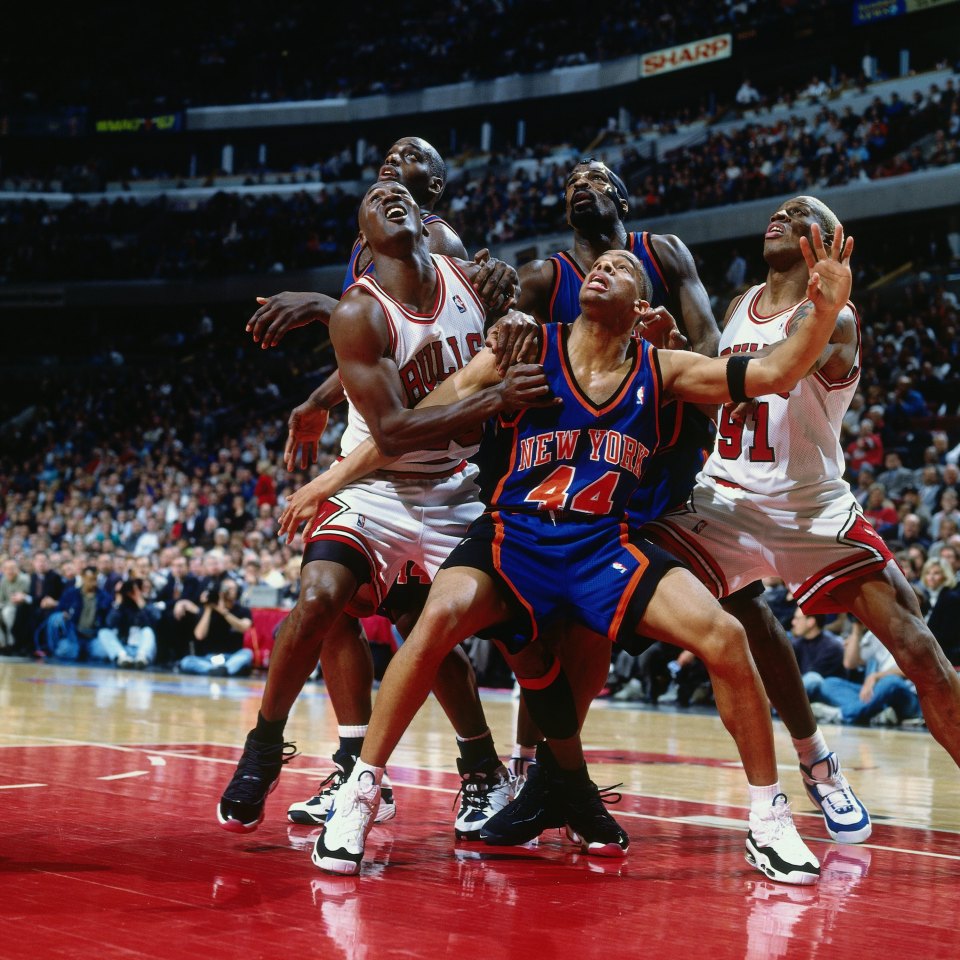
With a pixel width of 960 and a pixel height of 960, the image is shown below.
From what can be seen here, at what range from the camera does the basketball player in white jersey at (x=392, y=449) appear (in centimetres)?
400

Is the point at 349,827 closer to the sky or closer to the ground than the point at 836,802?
closer to the sky

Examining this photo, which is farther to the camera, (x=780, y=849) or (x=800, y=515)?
(x=800, y=515)

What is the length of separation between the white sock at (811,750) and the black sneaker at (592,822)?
885mm

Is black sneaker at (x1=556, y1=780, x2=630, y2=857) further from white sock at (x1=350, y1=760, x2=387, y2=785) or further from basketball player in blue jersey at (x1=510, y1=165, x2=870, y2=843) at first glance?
white sock at (x1=350, y1=760, x2=387, y2=785)

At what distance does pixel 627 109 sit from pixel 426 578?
26.6 m

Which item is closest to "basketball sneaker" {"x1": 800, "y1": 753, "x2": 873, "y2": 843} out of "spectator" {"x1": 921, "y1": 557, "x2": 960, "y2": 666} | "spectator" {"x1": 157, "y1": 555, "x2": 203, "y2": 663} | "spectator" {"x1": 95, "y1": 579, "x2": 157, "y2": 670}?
"spectator" {"x1": 921, "y1": 557, "x2": 960, "y2": 666}

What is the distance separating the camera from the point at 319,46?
34.5 metres

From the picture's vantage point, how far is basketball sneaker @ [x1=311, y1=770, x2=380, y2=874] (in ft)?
11.6

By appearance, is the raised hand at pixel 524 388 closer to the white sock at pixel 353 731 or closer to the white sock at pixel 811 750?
the white sock at pixel 353 731

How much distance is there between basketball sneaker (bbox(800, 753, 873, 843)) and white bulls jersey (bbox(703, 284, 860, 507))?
97 centimetres

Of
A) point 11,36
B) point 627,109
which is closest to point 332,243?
point 627,109

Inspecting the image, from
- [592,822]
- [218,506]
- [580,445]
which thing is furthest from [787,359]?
[218,506]

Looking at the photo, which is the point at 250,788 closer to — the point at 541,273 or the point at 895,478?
the point at 541,273

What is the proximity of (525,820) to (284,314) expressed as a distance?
1.98 metres
